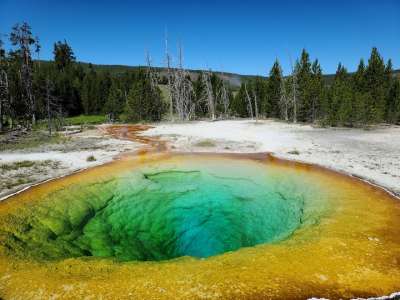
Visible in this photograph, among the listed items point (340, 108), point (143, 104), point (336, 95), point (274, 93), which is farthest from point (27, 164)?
point (274, 93)

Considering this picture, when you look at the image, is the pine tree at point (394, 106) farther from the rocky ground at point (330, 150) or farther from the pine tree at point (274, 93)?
the rocky ground at point (330, 150)

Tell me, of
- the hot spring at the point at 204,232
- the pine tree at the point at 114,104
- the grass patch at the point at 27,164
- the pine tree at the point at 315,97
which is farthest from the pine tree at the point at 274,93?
the grass patch at the point at 27,164

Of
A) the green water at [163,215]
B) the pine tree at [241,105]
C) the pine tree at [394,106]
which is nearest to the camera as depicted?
the green water at [163,215]

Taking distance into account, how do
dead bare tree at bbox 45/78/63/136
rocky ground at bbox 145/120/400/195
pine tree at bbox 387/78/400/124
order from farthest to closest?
pine tree at bbox 387/78/400/124, dead bare tree at bbox 45/78/63/136, rocky ground at bbox 145/120/400/195

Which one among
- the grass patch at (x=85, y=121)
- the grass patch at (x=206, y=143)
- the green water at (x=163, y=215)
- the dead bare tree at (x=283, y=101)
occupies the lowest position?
→ the green water at (x=163, y=215)

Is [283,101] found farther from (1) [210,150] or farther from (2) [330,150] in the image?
(1) [210,150]

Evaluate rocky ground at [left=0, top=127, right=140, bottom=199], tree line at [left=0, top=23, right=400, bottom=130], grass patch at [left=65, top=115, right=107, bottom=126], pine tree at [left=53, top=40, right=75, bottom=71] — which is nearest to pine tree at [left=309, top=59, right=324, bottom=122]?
tree line at [left=0, top=23, right=400, bottom=130]

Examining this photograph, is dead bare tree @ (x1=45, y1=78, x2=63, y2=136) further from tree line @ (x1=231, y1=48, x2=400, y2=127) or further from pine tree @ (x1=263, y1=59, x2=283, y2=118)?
pine tree @ (x1=263, y1=59, x2=283, y2=118)

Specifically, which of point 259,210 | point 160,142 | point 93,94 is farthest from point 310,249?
point 93,94
